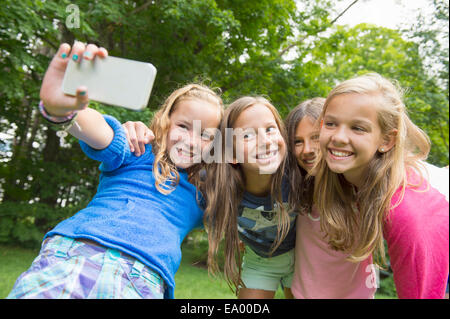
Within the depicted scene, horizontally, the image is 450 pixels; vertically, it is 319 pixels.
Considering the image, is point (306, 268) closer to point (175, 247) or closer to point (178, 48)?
point (175, 247)

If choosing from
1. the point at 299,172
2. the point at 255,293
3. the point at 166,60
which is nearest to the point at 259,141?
the point at 299,172

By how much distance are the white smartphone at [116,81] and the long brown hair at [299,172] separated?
130 cm

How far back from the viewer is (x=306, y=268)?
96.2 inches

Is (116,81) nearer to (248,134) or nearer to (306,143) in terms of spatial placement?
(248,134)

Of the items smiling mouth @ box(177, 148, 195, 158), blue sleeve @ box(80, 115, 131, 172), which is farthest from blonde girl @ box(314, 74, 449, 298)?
blue sleeve @ box(80, 115, 131, 172)

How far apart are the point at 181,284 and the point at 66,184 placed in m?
3.56

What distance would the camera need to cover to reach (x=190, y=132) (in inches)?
75.9

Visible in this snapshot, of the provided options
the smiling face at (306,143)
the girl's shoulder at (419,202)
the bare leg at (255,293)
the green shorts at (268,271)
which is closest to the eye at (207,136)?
the smiling face at (306,143)

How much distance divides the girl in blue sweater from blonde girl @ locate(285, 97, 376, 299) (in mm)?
581

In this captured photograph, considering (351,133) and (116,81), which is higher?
(116,81)

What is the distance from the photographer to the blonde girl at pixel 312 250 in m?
2.31

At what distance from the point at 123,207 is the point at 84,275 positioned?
35 centimetres

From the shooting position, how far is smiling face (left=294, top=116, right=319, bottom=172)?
2.29m
